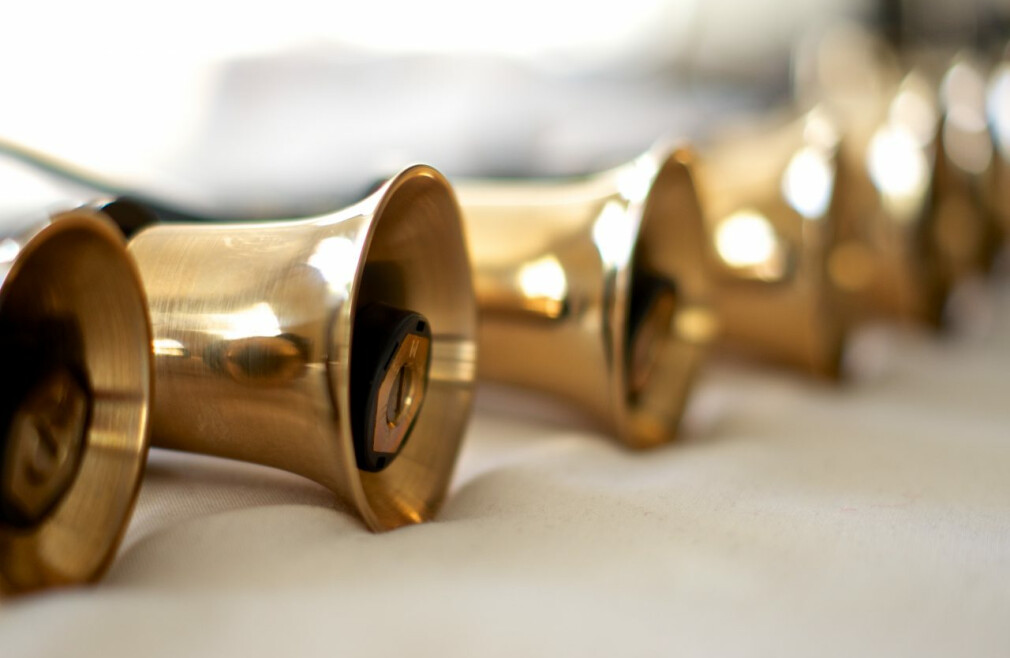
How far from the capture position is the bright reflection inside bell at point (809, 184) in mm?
591

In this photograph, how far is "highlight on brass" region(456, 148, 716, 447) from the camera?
44 centimetres

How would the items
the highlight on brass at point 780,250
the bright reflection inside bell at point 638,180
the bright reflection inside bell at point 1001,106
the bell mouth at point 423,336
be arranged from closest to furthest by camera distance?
the bell mouth at point 423,336 < the bright reflection inside bell at point 638,180 < the highlight on brass at point 780,250 < the bright reflection inside bell at point 1001,106

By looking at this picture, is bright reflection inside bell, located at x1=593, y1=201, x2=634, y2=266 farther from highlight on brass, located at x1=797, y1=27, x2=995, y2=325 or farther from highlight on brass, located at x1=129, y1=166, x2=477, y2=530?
highlight on brass, located at x1=797, y1=27, x2=995, y2=325

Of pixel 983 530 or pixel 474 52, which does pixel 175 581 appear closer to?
pixel 983 530

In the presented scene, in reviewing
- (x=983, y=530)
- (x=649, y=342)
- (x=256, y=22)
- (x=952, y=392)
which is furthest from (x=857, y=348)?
(x=256, y=22)

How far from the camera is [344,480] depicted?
12.2 inches

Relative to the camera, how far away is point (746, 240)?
0.60 m

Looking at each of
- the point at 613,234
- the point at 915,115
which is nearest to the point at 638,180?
the point at 613,234

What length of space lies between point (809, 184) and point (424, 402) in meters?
0.35

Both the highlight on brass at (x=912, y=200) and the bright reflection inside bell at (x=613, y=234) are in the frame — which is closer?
the bright reflection inside bell at (x=613, y=234)

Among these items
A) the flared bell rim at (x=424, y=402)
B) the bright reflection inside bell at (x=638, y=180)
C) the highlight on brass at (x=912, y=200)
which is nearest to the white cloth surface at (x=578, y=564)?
the flared bell rim at (x=424, y=402)

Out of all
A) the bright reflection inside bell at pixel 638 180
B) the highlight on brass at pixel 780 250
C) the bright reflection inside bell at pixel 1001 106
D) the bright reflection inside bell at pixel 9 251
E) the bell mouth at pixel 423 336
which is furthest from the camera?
the bright reflection inside bell at pixel 1001 106

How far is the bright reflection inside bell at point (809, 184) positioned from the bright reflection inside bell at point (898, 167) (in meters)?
0.19

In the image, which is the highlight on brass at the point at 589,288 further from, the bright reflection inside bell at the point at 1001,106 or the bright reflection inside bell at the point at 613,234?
the bright reflection inside bell at the point at 1001,106
